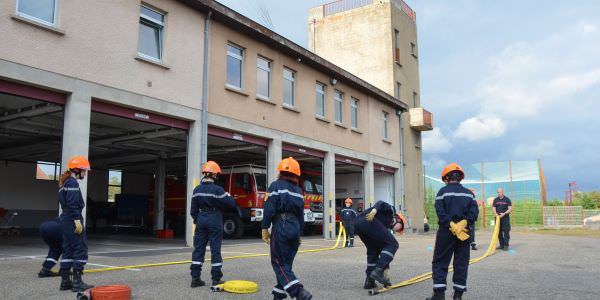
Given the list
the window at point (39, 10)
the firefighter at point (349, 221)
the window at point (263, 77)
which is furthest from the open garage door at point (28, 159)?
the firefighter at point (349, 221)

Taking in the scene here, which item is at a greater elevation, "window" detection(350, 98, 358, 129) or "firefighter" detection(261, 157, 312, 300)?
"window" detection(350, 98, 358, 129)

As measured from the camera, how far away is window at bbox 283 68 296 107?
19141 millimetres

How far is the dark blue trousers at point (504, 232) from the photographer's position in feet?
47.8

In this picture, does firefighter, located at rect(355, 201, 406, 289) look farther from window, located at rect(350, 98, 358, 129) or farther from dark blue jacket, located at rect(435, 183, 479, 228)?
window, located at rect(350, 98, 358, 129)

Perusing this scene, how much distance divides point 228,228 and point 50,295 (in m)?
12.9

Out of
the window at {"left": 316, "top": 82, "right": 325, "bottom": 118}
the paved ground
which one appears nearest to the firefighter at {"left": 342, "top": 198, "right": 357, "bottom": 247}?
the paved ground

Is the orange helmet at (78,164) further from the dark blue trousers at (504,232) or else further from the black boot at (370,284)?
the dark blue trousers at (504,232)

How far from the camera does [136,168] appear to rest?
102 ft

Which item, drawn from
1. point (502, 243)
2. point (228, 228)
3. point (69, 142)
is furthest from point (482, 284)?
point (228, 228)

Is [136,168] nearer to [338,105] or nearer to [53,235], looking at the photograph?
[338,105]

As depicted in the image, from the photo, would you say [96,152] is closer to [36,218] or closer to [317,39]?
[36,218]

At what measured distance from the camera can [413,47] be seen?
3212cm

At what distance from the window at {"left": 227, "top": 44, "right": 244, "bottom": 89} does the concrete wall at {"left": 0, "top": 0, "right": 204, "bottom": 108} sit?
1.65 m

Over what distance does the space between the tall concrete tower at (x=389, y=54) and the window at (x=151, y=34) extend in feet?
57.3
